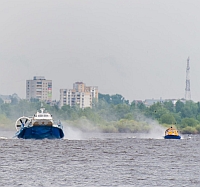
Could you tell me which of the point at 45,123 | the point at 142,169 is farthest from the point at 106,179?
the point at 45,123

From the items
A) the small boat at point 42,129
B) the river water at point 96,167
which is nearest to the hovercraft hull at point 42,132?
the small boat at point 42,129

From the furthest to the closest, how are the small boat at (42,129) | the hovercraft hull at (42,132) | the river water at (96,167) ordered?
the hovercraft hull at (42,132), the small boat at (42,129), the river water at (96,167)

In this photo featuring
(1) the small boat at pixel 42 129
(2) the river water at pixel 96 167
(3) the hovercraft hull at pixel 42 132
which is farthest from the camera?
(3) the hovercraft hull at pixel 42 132

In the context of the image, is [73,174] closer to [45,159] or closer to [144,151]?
[45,159]

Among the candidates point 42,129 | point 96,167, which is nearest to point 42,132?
point 42,129

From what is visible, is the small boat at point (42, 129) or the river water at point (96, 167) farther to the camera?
the small boat at point (42, 129)

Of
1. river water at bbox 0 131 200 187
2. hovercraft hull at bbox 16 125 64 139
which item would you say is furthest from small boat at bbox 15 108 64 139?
river water at bbox 0 131 200 187

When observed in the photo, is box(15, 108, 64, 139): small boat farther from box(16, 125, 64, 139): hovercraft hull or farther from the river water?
the river water

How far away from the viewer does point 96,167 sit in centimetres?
6906

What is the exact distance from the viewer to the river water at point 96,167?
58.3 m

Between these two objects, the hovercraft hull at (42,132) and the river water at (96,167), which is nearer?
the river water at (96,167)

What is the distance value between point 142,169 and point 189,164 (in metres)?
7.83

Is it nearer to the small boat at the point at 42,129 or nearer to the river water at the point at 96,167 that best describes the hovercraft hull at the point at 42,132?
the small boat at the point at 42,129

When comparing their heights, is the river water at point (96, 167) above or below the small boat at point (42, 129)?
below
